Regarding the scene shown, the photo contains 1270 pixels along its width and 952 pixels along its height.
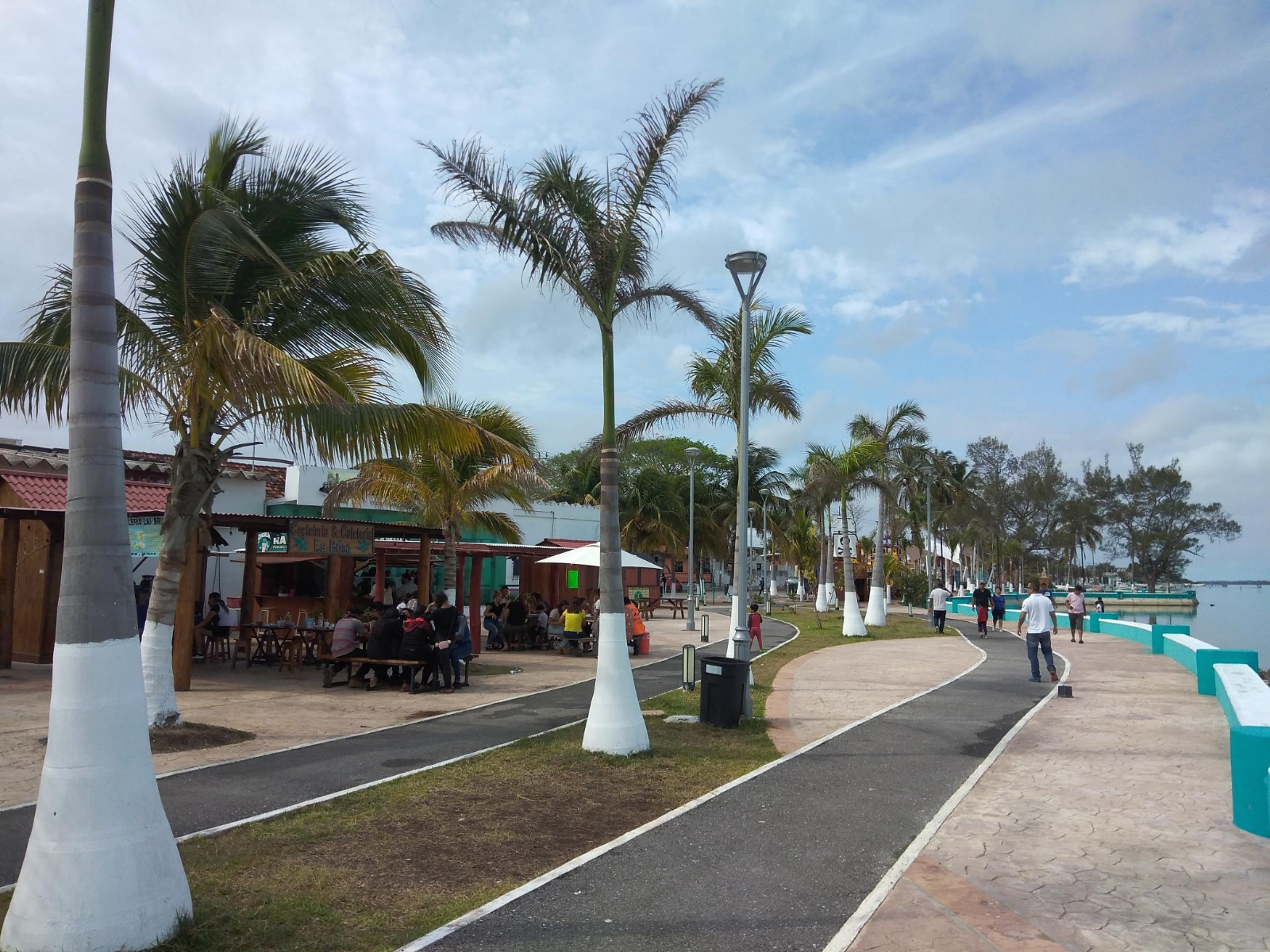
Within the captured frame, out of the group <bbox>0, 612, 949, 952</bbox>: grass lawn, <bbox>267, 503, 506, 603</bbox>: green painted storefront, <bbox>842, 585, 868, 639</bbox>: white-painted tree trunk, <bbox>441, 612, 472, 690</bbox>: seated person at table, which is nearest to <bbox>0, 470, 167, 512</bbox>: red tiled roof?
<bbox>441, 612, 472, 690</bbox>: seated person at table

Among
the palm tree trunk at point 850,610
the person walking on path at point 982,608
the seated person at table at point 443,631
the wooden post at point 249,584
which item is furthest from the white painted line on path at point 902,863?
the person walking on path at point 982,608

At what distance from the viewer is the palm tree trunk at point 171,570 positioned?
9.45 metres

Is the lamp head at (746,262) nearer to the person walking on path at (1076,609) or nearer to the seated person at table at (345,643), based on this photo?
the seated person at table at (345,643)

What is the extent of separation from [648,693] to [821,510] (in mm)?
23709

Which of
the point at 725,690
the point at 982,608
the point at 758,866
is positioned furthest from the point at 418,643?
the point at 982,608

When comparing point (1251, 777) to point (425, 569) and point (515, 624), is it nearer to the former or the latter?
point (425, 569)

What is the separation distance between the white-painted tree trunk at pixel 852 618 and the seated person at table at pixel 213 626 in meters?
16.1

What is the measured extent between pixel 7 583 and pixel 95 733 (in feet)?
44.5

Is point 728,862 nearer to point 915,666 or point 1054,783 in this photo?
point 1054,783

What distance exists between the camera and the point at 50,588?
1633 centimetres

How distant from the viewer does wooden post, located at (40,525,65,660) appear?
637 inches

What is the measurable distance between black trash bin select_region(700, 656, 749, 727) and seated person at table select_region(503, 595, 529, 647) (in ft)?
37.9

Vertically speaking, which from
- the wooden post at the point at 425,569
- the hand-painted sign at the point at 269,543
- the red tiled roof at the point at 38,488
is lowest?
the wooden post at the point at 425,569

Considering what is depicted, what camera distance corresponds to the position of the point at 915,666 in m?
18.3
